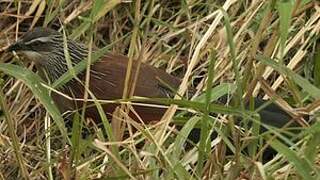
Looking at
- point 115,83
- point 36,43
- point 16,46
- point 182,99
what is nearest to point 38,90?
point 182,99

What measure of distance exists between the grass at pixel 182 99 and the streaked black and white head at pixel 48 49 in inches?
2.0

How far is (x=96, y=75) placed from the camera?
307 cm

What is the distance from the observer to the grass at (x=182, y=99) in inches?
71.7

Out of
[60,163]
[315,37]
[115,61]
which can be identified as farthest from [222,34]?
[115,61]

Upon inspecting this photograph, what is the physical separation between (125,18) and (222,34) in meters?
1.28

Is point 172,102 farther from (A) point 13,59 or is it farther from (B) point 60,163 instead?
(A) point 13,59

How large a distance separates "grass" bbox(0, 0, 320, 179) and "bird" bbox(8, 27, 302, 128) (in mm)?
71

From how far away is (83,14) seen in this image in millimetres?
3262

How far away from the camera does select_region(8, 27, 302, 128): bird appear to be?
275cm

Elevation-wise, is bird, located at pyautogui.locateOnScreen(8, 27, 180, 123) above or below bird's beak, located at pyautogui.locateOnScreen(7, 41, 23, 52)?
below

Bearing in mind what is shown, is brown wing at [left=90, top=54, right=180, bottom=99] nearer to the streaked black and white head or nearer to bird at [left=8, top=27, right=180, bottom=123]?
bird at [left=8, top=27, right=180, bottom=123]

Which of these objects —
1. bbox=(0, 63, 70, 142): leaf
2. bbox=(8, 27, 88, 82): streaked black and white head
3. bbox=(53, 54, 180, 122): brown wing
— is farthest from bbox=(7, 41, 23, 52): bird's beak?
bbox=(0, 63, 70, 142): leaf

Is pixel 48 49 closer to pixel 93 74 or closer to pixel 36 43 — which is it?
pixel 36 43

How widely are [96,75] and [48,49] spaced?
1.14 ft
